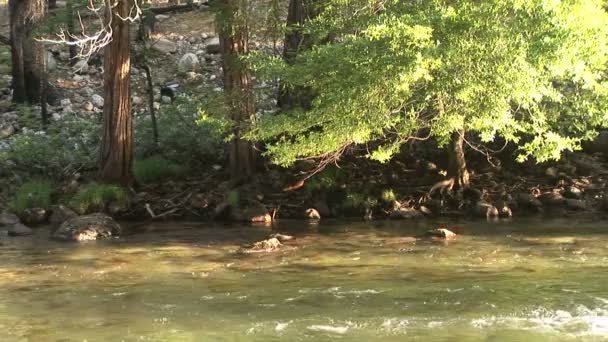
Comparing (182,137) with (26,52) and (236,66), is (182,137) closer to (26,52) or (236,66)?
(236,66)

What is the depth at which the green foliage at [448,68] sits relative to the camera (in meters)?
9.09

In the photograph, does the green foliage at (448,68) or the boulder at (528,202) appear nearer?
the green foliage at (448,68)

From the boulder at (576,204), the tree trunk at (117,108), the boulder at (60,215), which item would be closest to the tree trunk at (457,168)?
the boulder at (576,204)

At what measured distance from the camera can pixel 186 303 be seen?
777 cm

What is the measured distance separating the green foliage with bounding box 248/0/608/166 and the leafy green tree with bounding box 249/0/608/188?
0.6 inches

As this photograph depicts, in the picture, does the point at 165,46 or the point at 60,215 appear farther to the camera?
the point at 165,46

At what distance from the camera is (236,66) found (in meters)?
13.0

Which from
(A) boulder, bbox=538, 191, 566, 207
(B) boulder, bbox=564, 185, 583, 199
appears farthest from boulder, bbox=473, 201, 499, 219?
(B) boulder, bbox=564, 185, 583, 199

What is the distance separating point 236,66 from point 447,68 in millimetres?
4711

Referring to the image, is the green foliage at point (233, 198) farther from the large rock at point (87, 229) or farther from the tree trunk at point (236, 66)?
the large rock at point (87, 229)

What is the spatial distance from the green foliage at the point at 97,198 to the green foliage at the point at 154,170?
3.02ft

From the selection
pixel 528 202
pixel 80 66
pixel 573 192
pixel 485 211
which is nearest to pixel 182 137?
pixel 485 211

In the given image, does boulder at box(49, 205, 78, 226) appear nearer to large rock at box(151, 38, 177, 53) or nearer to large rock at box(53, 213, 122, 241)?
large rock at box(53, 213, 122, 241)

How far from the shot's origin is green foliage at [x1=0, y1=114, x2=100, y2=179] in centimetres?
1545
